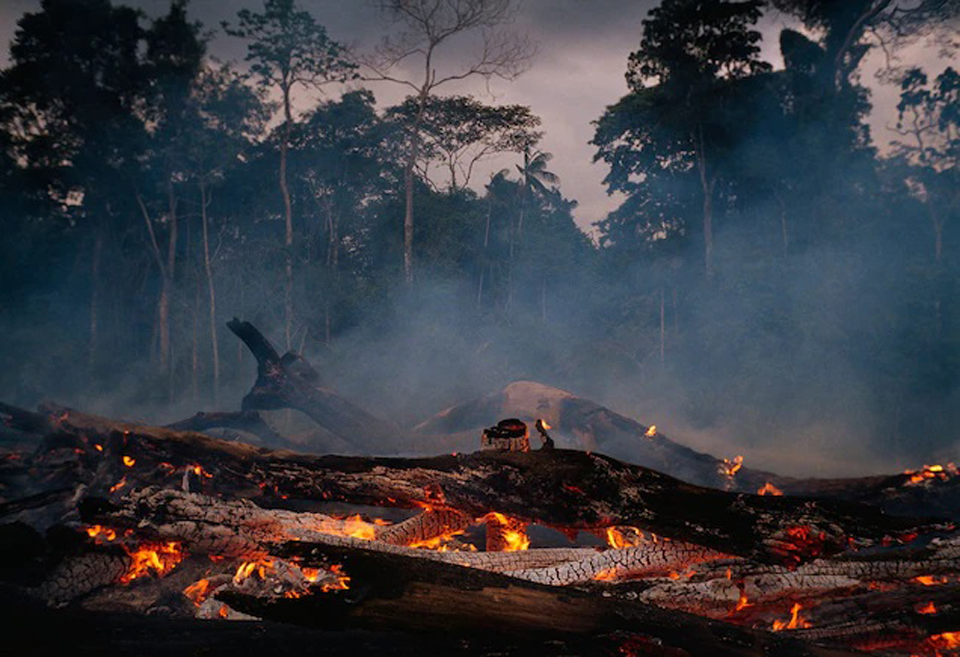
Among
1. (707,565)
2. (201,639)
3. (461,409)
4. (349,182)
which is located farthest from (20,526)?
(349,182)

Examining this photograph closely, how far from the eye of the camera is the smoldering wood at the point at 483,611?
2.34m

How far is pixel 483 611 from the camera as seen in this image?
8.01 feet

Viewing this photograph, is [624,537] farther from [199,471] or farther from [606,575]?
[199,471]

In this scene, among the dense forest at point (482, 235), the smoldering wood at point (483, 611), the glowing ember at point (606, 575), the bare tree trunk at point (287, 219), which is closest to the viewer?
the smoldering wood at point (483, 611)

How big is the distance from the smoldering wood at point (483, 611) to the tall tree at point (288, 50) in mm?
28611

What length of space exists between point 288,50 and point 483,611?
1339 inches

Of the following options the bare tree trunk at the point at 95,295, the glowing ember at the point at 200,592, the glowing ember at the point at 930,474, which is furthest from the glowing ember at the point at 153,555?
the bare tree trunk at the point at 95,295

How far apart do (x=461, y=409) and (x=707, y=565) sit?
7.64 m

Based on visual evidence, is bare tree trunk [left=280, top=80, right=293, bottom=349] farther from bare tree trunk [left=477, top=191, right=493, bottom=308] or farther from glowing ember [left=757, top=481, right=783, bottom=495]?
glowing ember [left=757, top=481, right=783, bottom=495]

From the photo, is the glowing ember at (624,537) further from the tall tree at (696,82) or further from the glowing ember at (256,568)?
the tall tree at (696,82)

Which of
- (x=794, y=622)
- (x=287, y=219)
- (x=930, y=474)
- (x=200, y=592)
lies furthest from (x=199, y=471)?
(x=287, y=219)

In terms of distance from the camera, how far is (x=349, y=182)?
3441 cm

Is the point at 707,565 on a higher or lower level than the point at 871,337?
lower

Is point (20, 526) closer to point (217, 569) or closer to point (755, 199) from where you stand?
point (217, 569)
